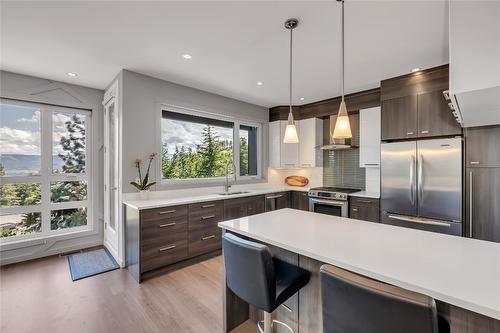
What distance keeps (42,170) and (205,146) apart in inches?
99.0

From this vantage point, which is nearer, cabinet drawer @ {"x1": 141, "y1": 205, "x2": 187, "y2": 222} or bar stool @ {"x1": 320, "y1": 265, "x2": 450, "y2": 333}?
bar stool @ {"x1": 320, "y1": 265, "x2": 450, "y2": 333}

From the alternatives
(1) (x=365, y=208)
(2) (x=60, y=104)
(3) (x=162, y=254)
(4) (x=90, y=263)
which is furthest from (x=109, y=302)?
(1) (x=365, y=208)

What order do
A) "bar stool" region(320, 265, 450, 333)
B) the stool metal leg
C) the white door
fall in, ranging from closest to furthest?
1. "bar stool" region(320, 265, 450, 333)
2. the stool metal leg
3. the white door

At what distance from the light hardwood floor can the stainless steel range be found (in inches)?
Result: 84.2

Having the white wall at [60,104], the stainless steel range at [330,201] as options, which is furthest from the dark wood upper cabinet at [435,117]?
the white wall at [60,104]

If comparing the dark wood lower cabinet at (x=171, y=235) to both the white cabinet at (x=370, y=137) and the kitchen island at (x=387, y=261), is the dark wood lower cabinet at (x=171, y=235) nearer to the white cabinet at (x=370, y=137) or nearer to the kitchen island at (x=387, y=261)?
the kitchen island at (x=387, y=261)

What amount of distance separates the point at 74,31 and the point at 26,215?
2842mm

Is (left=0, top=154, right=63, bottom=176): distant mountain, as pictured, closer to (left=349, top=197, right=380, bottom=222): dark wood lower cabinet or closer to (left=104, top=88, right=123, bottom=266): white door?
(left=104, top=88, right=123, bottom=266): white door

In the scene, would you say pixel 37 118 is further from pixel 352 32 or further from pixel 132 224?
pixel 352 32

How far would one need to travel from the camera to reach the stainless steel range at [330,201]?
3963 millimetres

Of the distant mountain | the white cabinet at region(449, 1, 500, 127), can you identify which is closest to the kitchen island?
the white cabinet at region(449, 1, 500, 127)

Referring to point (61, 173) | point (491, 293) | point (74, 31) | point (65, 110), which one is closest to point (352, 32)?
point (491, 293)

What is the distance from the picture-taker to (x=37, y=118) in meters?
3.59

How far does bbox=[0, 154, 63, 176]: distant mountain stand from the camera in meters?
3.32
